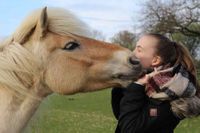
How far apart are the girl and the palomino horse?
0.27m

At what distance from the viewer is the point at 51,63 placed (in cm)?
341

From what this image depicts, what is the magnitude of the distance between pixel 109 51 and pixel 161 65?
1.71 feet

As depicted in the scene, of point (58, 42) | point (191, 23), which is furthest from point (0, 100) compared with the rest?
point (191, 23)

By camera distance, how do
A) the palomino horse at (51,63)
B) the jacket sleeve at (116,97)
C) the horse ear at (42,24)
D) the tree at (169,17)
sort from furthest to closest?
the tree at (169,17)
the jacket sleeve at (116,97)
the horse ear at (42,24)
the palomino horse at (51,63)

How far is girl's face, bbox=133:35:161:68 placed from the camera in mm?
3764

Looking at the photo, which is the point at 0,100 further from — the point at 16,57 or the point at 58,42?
the point at 58,42

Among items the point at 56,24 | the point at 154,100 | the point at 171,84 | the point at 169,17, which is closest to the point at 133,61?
the point at 171,84

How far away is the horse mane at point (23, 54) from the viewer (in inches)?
129

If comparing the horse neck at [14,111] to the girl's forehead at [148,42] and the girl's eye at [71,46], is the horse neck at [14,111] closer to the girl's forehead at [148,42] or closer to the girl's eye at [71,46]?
the girl's eye at [71,46]

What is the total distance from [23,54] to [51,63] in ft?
0.69

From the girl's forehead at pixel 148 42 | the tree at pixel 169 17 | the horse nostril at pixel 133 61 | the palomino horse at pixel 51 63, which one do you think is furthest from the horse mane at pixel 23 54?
the tree at pixel 169 17

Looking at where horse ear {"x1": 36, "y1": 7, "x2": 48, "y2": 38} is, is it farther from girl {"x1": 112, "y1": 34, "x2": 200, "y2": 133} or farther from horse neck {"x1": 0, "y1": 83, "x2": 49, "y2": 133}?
girl {"x1": 112, "y1": 34, "x2": 200, "y2": 133}

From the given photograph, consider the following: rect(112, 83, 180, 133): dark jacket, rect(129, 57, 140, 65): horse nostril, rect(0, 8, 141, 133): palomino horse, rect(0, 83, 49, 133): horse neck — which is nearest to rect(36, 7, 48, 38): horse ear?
rect(0, 8, 141, 133): palomino horse

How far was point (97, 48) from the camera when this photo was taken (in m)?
3.47
